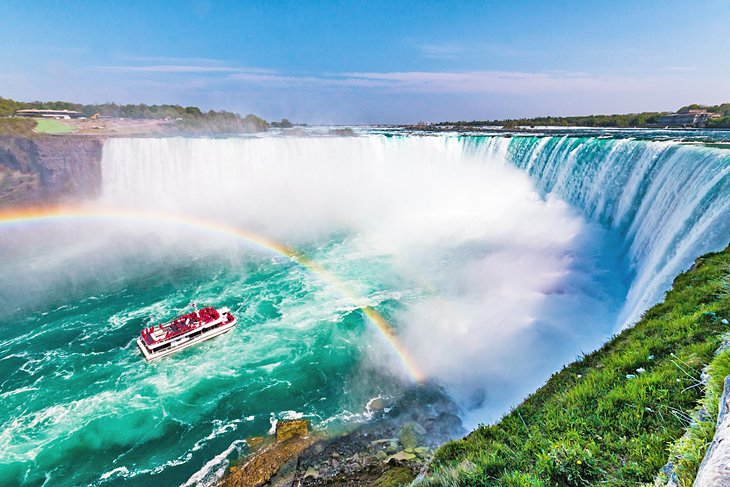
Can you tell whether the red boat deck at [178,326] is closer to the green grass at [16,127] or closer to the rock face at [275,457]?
the rock face at [275,457]

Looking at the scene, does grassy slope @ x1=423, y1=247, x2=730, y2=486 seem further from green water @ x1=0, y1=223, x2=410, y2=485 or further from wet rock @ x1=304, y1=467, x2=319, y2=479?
green water @ x1=0, y1=223, x2=410, y2=485

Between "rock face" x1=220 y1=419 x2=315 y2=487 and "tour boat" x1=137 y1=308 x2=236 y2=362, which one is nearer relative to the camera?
"rock face" x1=220 y1=419 x2=315 y2=487

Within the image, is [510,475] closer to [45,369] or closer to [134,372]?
[134,372]

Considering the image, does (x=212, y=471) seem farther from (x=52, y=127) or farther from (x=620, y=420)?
(x=52, y=127)

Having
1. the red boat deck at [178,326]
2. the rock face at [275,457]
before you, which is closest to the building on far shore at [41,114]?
the red boat deck at [178,326]

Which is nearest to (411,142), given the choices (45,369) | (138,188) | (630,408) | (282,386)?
(138,188)

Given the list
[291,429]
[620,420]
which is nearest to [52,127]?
[291,429]

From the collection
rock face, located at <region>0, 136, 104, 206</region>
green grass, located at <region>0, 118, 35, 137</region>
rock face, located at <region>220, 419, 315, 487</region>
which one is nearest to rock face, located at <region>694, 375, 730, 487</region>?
rock face, located at <region>220, 419, 315, 487</region>

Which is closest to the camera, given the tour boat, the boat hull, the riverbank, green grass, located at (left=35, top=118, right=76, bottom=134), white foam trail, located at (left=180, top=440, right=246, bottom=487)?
the riverbank
